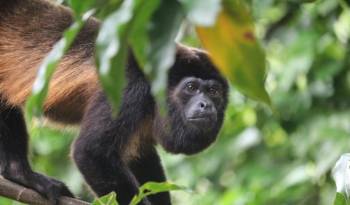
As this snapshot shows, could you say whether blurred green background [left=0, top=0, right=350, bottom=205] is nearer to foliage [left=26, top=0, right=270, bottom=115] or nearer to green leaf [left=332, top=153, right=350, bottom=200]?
green leaf [left=332, top=153, right=350, bottom=200]

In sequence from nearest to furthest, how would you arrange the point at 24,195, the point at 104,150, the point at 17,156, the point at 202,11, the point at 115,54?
1. the point at 202,11
2. the point at 115,54
3. the point at 24,195
4. the point at 104,150
5. the point at 17,156

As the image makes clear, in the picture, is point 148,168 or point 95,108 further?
point 148,168

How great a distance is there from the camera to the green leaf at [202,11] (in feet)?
3.89

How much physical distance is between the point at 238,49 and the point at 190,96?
3.02 meters

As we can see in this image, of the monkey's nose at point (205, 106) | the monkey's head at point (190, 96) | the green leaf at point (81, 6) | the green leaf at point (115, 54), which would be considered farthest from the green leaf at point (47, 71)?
the monkey's head at point (190, 96)

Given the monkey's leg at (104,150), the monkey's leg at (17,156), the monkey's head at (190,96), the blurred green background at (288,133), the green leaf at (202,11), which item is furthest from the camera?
the blurred green background at (288,133)

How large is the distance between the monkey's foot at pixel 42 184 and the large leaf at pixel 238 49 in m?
2.46

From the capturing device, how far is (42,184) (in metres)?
3.96

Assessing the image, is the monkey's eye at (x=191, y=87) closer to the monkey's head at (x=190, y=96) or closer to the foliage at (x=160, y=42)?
the monkey's head at (x=190, y=96)

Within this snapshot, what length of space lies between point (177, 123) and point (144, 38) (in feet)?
10.5

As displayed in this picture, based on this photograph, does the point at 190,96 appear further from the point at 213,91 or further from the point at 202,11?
the point at 202,11

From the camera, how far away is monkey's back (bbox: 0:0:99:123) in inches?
163

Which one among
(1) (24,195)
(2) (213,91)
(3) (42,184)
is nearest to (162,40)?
(1) (24,195)

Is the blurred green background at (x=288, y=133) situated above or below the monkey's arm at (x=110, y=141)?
below
